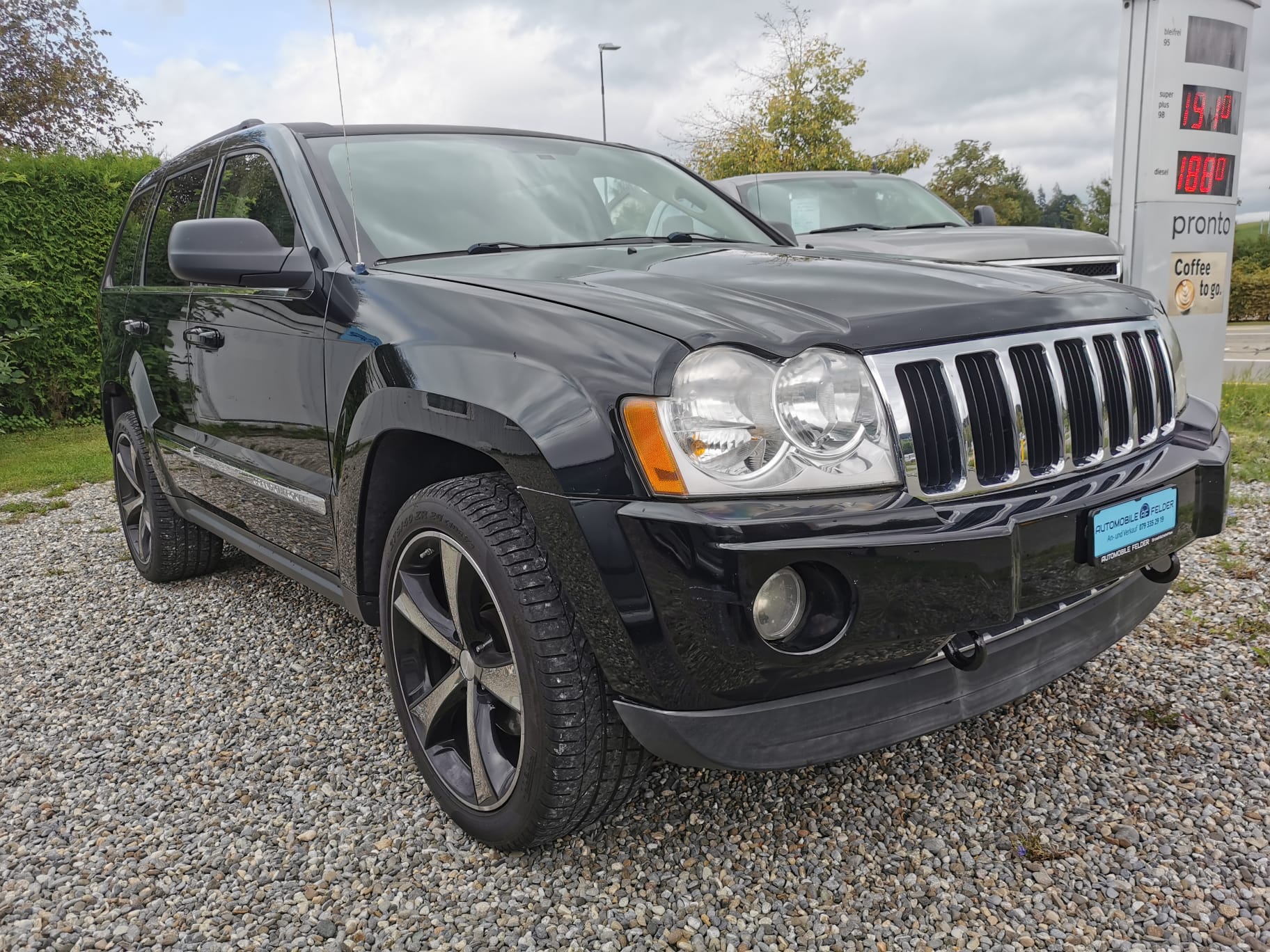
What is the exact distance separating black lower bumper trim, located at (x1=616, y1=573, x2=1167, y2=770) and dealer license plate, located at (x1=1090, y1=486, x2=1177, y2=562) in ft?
0.77

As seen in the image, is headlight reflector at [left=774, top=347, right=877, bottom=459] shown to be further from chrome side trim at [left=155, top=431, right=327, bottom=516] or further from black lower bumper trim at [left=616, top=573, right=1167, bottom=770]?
chrome side trim at [left=155, top=431, right=327, bottom=516]

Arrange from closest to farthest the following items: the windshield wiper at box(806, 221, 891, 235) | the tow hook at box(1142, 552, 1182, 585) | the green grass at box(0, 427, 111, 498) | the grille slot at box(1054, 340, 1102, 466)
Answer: the grille slot at box(1054, 340, 1102, 466) → the tow hook at box(1142, 552, 1182, 585) → the windshield wiper at box(806, 221, 891, 235) → the green grass at box(0, 427, 111, 498)

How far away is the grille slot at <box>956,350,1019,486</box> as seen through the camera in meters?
1.87

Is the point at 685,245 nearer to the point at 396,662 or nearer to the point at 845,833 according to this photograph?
the point at 396,662

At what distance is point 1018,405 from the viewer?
1.93 m

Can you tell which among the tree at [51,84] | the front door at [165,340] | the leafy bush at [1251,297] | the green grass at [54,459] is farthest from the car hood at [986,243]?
the leafy bush at [1251,297]

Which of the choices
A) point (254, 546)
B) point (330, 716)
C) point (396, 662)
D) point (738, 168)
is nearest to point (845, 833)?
point (396, 662)

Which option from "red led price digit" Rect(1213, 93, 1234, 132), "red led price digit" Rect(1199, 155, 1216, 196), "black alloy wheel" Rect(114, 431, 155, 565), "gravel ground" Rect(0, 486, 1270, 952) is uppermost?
"red led price digit" Rect(1213, 93, 1234, 132)

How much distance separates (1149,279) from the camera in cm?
607

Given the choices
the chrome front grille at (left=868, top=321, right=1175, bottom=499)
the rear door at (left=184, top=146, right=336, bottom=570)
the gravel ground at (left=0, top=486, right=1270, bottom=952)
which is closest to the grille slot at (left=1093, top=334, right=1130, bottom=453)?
the chrome front grille at (left=868, top=321, right=1175, bottom=499)

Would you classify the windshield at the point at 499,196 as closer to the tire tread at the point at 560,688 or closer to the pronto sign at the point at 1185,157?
the tire tread at the point at 560,688

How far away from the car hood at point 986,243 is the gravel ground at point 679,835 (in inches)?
132

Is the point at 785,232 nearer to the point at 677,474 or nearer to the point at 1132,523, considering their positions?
the point at 1132,523

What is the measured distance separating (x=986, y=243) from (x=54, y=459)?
25.5 ft
